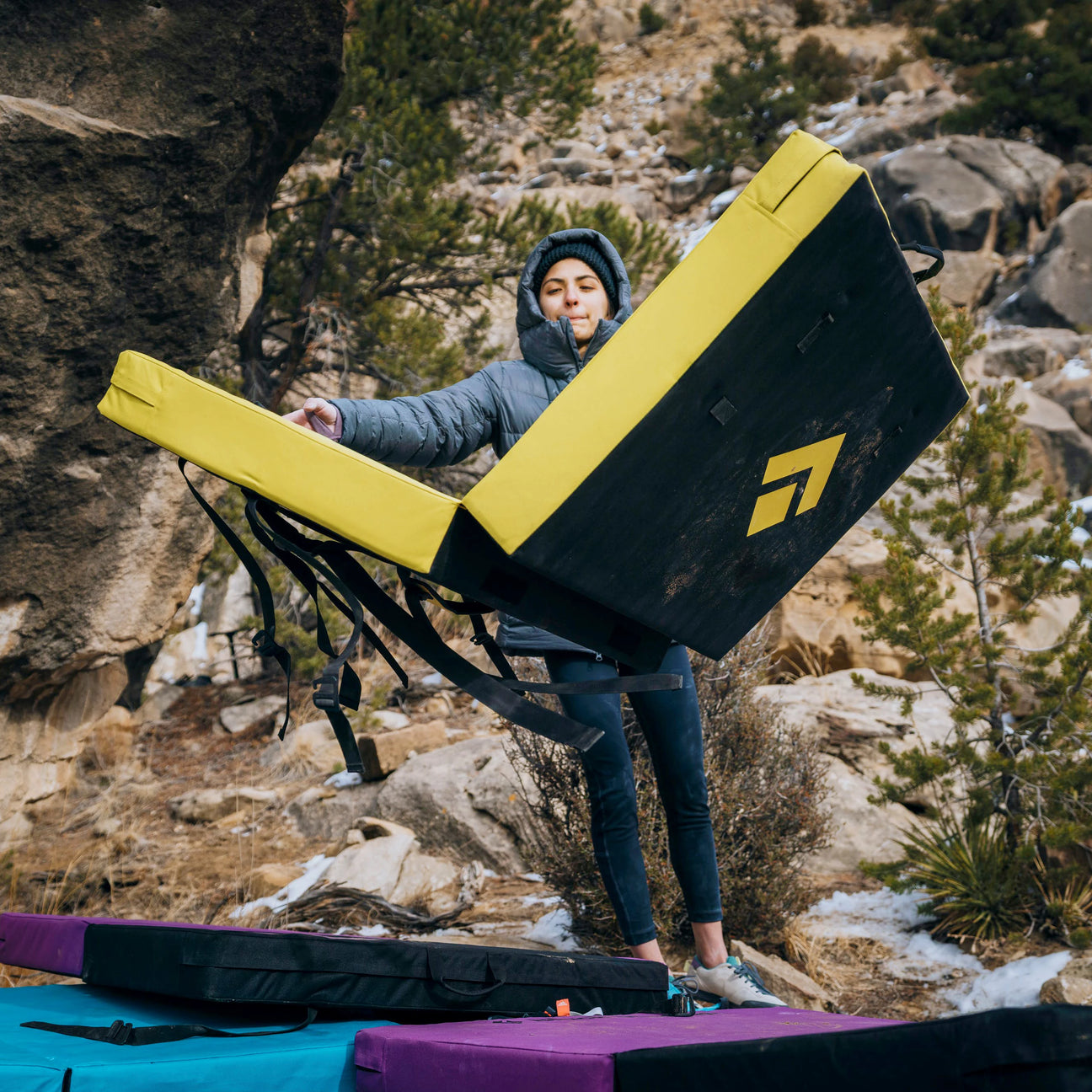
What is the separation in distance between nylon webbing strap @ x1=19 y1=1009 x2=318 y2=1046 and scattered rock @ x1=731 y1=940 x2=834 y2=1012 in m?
1.54

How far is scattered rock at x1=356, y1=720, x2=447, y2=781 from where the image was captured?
4809mm

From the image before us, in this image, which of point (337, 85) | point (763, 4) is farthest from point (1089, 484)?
point (763, 4)

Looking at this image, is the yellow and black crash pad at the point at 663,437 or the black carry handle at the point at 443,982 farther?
the black carry handle at the point at 443,982

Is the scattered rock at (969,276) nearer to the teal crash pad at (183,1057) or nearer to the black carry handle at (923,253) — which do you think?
the black carry handle at (923,253)

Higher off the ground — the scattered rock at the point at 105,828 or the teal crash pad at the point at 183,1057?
the teal crash pad at the point at 183,1057

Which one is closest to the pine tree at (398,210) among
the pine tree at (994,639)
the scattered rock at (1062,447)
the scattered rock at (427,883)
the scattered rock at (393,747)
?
the scattered rock at (393,747)

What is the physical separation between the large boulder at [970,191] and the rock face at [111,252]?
15.1 m

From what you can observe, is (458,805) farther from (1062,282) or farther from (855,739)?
(1062,282)

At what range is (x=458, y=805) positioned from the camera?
13.7 ft

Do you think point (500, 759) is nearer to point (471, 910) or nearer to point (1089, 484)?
point (471, 910)

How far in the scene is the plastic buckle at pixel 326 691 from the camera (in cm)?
134

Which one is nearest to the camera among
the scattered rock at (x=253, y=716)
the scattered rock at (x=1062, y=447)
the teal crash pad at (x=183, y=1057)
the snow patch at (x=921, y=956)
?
the teal crash pad at (x=183, y=1057)

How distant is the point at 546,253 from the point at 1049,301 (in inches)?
626

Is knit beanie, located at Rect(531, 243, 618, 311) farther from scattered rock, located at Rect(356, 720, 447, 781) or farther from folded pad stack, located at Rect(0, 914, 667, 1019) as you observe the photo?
scattered rock, located at Rect(356, 720, 447, 781)
